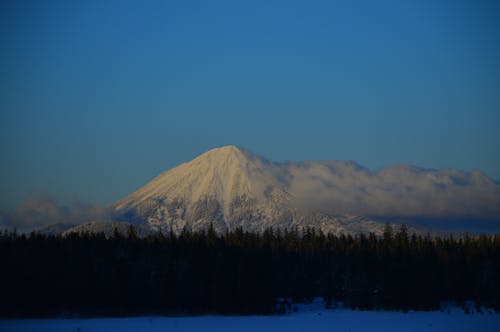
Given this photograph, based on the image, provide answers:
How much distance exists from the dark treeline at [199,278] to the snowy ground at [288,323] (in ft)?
21.8

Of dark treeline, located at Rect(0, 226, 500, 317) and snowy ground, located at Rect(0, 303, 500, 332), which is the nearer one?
snowy ground, located at Rect(0, 303, 500, 332)

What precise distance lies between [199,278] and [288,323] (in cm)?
1997

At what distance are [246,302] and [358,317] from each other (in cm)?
1515

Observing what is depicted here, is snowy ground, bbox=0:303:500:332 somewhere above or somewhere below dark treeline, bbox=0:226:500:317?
below

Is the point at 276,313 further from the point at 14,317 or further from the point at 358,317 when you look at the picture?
the point at 14,317

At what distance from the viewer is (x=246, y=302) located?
104875 mm

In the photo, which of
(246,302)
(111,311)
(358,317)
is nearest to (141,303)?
(111,311)

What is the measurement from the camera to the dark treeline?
100188 millimetres

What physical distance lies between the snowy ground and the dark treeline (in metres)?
6.64

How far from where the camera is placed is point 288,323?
87625mm

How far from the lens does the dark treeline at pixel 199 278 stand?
100188 mm

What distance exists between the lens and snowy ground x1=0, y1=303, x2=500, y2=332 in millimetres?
79125

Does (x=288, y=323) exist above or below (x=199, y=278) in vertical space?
below

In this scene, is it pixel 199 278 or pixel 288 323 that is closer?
pixel 288 323
